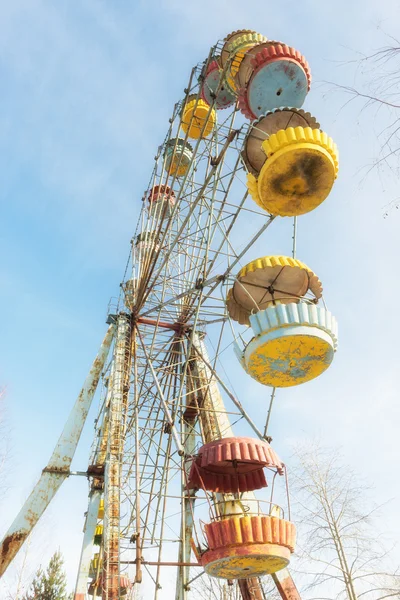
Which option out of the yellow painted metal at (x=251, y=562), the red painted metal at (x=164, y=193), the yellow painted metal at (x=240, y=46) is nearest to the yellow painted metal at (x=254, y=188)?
the yellow painted metal at (x=240, y=46)

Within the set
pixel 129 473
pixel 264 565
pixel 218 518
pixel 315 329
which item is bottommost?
pixel 264 565

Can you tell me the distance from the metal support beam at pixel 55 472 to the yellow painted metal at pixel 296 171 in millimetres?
9482

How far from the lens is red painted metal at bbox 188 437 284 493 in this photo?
343 inches

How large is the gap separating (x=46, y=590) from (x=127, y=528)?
1968 cm

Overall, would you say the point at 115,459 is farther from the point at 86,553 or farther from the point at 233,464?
the point at 86,553

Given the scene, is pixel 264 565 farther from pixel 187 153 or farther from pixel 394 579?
pixel 187 153

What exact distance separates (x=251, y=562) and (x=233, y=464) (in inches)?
80.6

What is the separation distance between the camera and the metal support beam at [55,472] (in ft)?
40.0

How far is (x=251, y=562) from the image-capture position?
7898mm

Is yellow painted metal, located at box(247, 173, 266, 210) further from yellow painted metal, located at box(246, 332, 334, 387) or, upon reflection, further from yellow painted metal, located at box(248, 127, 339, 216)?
yellow painted metal, located at box(246, 332, 334, 387)

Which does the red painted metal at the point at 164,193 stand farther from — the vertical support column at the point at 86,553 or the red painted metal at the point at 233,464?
the vertical support column at the point at 86,553

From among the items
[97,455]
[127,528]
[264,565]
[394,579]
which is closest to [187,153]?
[97,455]

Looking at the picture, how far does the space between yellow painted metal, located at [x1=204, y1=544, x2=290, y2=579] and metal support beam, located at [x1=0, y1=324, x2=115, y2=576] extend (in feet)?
21.2

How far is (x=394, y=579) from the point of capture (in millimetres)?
15344
